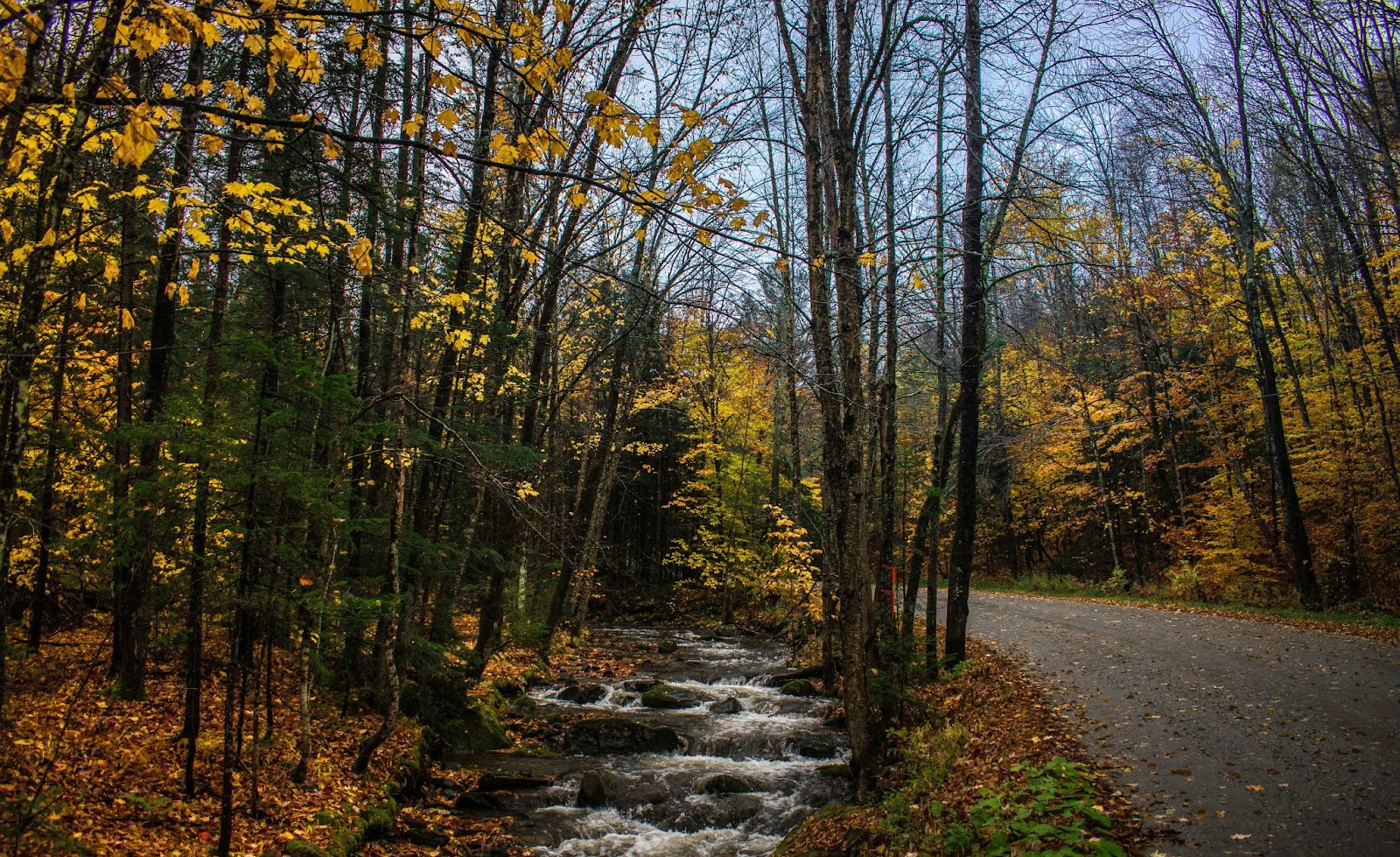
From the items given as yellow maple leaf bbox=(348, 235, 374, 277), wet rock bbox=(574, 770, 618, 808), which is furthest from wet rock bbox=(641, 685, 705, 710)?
yellow maple leaf bbox=(348, 235, 374, 277)

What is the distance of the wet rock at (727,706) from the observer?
1238 centimetres

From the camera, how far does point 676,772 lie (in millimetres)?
9531

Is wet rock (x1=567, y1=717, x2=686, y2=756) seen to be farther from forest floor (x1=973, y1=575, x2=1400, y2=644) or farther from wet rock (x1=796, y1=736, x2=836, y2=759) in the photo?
forest floor (x1=973, y1=575, x2=1400, y2=644)

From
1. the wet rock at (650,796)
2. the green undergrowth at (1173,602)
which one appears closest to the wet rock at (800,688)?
the wet rock at (650,796)

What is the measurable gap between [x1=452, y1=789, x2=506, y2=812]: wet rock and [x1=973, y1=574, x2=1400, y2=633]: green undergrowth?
15.5 m

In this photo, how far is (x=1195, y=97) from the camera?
55.0 feet

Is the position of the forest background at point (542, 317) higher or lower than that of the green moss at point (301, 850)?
higher

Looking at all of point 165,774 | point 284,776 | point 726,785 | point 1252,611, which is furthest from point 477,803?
point 1252,611

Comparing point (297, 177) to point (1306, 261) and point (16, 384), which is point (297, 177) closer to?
point (16, 384)

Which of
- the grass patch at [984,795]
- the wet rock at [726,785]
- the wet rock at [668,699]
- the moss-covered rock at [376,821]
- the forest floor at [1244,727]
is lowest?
the wet rock at [668,699]

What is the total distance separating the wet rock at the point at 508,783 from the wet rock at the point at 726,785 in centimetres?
203

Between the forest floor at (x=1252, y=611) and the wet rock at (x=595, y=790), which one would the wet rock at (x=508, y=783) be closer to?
the wet rock at (x=595, y=790)

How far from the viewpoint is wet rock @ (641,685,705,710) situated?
12.9 m

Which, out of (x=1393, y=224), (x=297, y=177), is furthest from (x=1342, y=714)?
(x=297, y=177)
